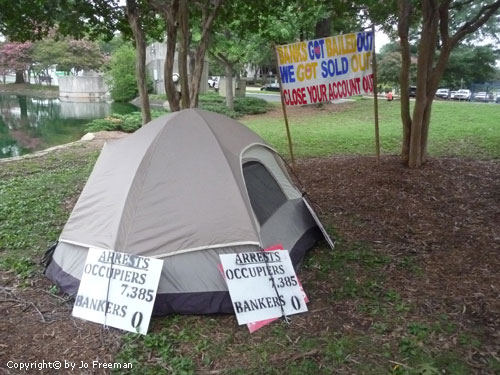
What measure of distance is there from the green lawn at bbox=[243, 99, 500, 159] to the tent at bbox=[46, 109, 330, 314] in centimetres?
509

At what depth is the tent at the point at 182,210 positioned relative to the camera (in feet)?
10.4

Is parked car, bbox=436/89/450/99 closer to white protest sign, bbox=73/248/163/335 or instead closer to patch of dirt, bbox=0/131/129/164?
patch of dirt, bbox=0/131/129/164

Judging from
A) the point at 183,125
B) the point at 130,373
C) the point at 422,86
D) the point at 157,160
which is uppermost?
the point at 422,86

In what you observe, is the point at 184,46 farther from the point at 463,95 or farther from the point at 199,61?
the point at 463,95

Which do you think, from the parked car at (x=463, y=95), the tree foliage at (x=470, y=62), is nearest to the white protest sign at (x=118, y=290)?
the tree foliage at (x=470, y=62)

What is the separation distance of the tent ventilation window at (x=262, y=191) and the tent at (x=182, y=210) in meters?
0.01

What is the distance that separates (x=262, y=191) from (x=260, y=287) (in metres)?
1.01

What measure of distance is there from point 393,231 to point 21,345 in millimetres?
3605

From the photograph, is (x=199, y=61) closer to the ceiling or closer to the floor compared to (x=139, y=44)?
closer to the floor

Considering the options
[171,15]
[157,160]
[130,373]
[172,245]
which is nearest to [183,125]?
[157,160]

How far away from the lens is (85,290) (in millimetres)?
3152

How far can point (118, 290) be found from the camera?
310 cm

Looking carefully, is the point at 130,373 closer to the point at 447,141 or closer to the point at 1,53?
the point at 447,141

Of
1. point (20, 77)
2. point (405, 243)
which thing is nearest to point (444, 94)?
point (405, 243)
